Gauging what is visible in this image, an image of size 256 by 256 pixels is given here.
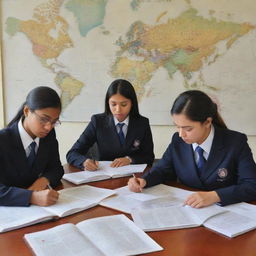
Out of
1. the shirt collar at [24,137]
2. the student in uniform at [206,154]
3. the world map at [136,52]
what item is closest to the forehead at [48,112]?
the shirt collar at [24,137]

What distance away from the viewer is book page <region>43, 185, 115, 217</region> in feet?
4.12

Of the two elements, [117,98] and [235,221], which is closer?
[235,221]

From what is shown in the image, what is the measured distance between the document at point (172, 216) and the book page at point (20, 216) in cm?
35

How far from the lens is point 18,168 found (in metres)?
1.53

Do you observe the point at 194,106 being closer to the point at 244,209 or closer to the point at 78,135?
the point at 244,209

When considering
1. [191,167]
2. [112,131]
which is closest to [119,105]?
[112,131]

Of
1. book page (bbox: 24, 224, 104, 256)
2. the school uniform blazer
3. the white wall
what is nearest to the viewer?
book page (bbox: 24, 224, 104, 256)

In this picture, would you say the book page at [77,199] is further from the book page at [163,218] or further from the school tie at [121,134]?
the school tie at [121,134]

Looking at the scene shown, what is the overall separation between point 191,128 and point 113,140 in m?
0.96

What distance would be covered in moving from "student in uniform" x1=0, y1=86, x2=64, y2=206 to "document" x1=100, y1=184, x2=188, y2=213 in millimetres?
267

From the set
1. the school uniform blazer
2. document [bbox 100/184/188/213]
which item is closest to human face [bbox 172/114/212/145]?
document [bbox 100/184/188/213]

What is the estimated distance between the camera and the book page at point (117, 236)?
96 centimetres

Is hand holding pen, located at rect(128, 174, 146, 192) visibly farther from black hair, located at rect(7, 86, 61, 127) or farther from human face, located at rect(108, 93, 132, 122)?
human face, located at rect(108, 93, 132, 122)

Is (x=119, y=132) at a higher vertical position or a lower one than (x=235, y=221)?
higher
